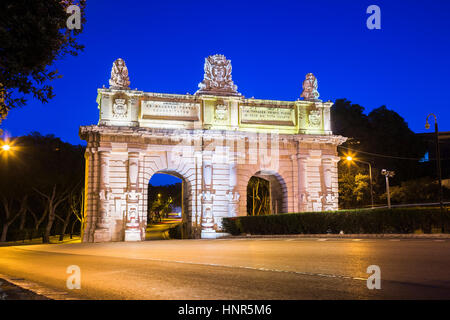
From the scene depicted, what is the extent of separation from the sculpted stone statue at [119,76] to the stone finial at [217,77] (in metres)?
4.87

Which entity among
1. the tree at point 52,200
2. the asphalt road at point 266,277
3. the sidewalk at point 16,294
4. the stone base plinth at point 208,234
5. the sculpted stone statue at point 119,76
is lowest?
the stone base plinth at point 208,234

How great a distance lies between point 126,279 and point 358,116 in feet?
159

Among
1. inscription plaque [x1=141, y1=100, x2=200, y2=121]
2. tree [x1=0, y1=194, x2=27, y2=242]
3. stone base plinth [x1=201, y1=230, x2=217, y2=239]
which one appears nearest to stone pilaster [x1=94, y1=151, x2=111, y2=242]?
inscription plaque [x1=141, y1=100, x2=200, y2=121]

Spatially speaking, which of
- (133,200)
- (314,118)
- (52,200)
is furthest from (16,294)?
(52,200)

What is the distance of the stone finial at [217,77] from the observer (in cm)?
3328

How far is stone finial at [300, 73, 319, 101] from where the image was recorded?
35250mm

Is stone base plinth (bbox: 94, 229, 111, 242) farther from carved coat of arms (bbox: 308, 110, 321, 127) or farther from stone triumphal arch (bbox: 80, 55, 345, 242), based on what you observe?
carved coat of arms (bbox: 308, 110, 321, 127)

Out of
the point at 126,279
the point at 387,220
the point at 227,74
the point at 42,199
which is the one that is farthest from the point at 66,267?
the point at 42,199

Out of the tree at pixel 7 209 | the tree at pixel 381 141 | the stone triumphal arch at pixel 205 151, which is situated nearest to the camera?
the stone triumphal arch at pixel 205 151

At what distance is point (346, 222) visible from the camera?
23734 millimetres

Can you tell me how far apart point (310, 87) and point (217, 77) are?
6.88 meters

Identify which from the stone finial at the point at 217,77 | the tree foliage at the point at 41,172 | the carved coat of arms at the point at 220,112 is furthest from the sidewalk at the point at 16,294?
the tree foliage at the point at 41,172

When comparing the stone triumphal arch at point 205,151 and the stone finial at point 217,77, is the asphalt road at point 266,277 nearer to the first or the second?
the stone triumphal arch at point 205,151

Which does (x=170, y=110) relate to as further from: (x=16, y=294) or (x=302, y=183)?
(x=16, y=294)
